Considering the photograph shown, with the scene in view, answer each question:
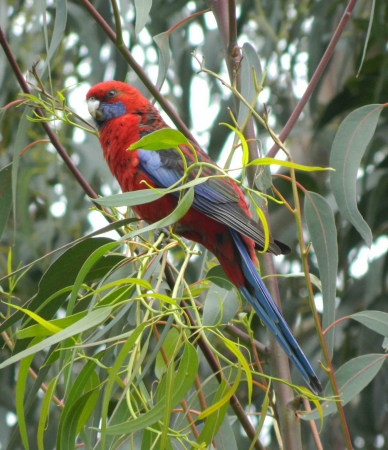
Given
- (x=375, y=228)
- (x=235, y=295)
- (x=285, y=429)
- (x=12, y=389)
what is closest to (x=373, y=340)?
(x=375, y=228)

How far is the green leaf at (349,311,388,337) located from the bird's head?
3.76 feet

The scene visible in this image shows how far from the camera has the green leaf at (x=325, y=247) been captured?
1456mm

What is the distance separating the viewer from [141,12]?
152cm

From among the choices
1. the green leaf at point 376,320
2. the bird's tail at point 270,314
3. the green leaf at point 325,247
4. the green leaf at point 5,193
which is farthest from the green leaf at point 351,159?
the green leaf at point 5,193

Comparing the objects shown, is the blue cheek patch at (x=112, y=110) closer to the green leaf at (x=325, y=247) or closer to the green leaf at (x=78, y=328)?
the green leaf at (x=325, y=247)

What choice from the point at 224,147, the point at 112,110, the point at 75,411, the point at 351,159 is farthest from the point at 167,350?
the point at 224,147

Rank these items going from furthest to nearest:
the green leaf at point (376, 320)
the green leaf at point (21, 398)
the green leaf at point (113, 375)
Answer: the green leaf at point (376, 320), the green leaf at point (21, 398), the green leaf at point (113, 375)

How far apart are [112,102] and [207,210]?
770 millimetres

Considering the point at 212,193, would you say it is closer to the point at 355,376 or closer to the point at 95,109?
the point at 355,376

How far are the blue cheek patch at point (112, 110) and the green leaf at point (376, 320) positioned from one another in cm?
116

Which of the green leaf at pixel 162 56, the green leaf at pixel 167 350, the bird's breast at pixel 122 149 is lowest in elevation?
the green leaf at pixel 167 350

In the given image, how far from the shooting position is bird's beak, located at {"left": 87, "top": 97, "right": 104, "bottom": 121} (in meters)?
2.39

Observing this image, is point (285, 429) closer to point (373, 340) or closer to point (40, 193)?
point (373, 340)

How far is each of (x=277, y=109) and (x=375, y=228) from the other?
1.25 metres
